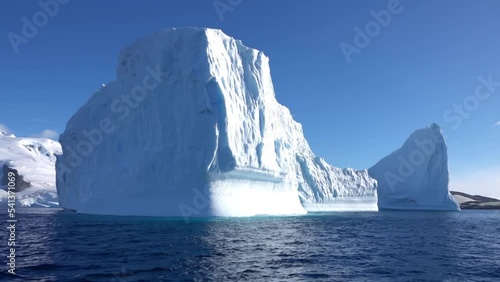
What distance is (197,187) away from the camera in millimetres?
27516

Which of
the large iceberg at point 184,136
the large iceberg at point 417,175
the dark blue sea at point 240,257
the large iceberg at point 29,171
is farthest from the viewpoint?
the large iceberg at point 29,171

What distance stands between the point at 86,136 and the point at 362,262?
32040mm

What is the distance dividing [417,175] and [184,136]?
4562 centimetres

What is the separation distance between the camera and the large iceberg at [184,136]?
28.4 metres

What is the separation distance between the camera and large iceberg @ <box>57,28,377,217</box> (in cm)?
2836

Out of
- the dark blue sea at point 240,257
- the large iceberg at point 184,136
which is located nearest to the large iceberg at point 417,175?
the large iceberg at point 184,136

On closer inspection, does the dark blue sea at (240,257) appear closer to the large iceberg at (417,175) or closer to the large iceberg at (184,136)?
the large iceberg at (184,136)

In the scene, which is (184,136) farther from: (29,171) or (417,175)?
(29,171)

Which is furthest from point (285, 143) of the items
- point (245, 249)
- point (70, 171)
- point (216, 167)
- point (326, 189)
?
point (245, 249)

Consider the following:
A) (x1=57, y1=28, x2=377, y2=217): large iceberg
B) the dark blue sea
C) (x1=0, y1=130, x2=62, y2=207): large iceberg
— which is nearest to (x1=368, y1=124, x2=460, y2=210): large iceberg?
(x1=57, y1=28, x2=377, y2=217): large iceberg

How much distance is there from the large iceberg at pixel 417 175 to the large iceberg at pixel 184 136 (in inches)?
1235

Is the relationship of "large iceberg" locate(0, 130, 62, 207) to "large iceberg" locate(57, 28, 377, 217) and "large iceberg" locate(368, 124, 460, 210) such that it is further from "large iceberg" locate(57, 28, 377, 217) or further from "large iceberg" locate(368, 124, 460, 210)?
"large iceberg" locate(368, 124, 460, 210)

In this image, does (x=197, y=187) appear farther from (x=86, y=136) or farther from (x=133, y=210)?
(x=86, y=136)

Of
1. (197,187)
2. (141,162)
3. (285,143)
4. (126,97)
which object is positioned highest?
(126,97)
